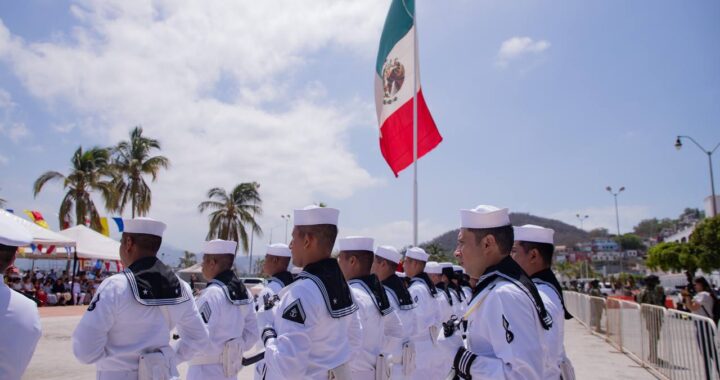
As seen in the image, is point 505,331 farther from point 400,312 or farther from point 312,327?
point 400,312

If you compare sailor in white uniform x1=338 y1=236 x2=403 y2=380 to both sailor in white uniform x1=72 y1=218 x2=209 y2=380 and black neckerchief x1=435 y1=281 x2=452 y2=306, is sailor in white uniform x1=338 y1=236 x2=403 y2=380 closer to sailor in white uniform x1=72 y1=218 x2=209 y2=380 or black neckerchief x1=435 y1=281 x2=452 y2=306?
sailor in white uniform x1=72 y1=218 x2=209 y2=380

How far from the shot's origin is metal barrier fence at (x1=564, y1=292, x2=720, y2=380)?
7.41 metres

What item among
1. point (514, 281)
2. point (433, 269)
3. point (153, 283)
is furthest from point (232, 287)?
point (433, 269)

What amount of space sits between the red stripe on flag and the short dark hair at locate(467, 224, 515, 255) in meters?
9.99

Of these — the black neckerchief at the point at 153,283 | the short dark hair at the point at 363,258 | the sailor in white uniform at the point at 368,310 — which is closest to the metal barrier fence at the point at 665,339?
the sailor in white uniform at the point at 368,310

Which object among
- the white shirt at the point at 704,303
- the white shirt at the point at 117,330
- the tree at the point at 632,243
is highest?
the tree at the point at 632,243

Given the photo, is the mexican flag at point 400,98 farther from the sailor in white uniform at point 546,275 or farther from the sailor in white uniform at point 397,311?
the sailor in white uniform at point 546,275

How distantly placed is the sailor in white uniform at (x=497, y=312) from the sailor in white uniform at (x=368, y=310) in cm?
164

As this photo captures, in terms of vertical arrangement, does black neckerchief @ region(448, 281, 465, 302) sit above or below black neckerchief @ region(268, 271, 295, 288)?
below

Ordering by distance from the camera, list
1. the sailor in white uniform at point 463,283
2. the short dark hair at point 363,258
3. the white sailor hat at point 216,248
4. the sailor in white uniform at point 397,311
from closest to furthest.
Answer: the short dark hair at point 363,258
the sailor in white uniform at point 397,311
the white sailor hat at point 216,248
the sailor in white uniform at point 463,283

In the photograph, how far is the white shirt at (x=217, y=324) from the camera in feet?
16.6

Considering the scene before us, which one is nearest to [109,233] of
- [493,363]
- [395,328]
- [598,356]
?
[598,356]

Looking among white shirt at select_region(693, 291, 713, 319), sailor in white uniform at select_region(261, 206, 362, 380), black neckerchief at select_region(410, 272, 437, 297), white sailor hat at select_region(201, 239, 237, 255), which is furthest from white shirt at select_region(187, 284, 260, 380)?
white shirt at select_region(693, 291, 713, 319)

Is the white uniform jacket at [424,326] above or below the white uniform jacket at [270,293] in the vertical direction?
below
